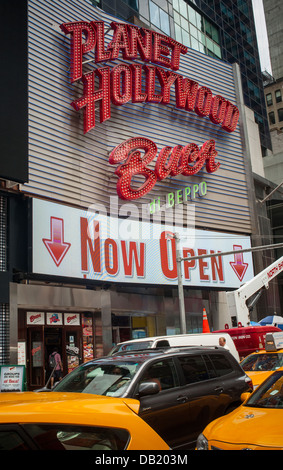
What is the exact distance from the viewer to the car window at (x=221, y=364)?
27.3 feet

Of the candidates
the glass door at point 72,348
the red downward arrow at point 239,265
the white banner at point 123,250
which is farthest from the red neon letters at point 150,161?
the glass door at point 72,348

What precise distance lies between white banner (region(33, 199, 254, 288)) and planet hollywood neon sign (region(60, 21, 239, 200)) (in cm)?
230

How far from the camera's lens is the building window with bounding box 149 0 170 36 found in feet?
113

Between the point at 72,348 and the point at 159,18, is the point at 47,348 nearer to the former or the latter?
the point at 72,348

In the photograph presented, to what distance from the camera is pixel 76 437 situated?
9.39ft

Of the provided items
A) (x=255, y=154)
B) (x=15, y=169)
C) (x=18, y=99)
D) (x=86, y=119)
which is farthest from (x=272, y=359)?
(x=255, y=154)

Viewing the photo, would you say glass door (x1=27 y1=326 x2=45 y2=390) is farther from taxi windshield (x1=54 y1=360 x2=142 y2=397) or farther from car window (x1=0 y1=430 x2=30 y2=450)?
car window (x1=0 y1=430 x2=30 y2=450)

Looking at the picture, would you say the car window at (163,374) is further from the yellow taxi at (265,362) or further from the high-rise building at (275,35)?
the high-rise building at (275,35)

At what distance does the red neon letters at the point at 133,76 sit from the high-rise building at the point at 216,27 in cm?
440

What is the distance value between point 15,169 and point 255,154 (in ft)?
88.5

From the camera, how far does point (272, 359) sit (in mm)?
12180

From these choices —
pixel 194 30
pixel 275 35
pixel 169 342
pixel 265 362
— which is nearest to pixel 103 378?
pixel 265 362

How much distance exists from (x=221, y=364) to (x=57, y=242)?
508 inches
